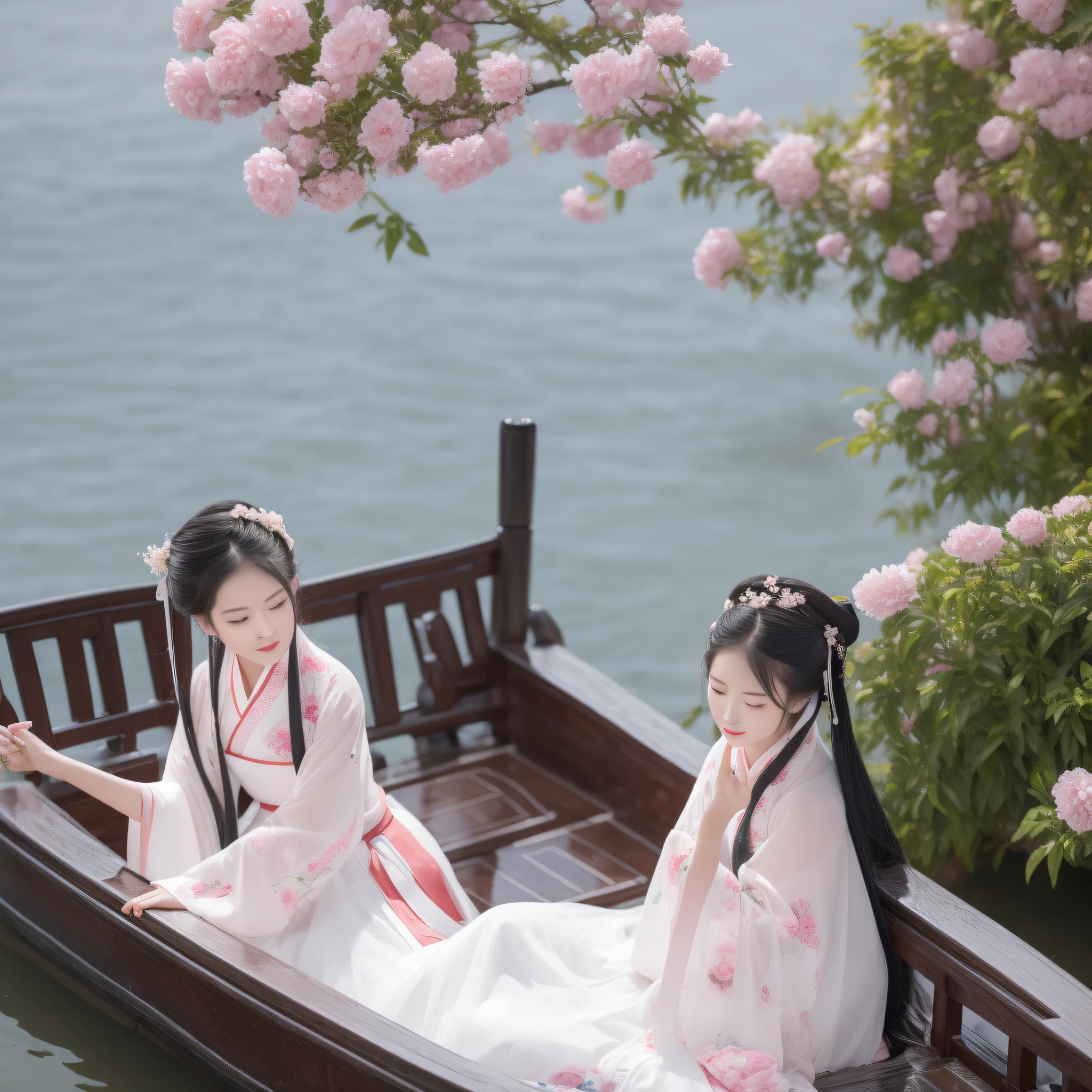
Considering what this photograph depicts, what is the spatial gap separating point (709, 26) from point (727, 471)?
3.69m

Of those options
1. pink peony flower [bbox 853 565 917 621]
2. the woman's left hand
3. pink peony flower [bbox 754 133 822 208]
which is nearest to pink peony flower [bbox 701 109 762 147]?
pink peony flower [bbox 754 133 822 208]

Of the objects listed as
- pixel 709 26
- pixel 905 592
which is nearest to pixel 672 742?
pixel 905 592

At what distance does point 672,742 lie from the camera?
339 centimetres

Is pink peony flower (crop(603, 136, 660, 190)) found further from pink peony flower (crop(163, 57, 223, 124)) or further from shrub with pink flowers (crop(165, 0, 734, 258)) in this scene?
pink peony flower (crop(163, 57, 223, 124))

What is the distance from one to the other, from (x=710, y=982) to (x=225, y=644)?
1.17 meters

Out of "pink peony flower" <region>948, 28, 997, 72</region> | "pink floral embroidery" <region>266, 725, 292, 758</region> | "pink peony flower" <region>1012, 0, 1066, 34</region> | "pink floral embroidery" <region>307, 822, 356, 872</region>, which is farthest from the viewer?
"pink peony flower" <region>948, 28, 997, 72</region>

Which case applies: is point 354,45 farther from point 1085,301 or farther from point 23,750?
point 1085,301

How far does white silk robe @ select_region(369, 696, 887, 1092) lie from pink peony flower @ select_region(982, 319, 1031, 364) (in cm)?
162

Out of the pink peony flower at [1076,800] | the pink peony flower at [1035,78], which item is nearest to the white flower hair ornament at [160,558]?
the pink peony flower at [1076,800]

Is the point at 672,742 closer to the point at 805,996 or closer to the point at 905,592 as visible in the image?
the point at 905,592

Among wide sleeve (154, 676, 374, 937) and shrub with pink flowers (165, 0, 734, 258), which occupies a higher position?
shrub with pink flowers (165, 0, 734, 258)

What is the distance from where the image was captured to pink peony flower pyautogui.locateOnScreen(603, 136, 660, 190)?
329cm

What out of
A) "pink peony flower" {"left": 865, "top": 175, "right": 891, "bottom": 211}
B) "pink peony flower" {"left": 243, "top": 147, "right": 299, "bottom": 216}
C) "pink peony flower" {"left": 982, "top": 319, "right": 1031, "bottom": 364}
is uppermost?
"pink peony flower" {"left": 865, "top": 175, "right": 891, "bottom": 211}

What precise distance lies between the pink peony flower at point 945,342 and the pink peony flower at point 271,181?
1973 mm
